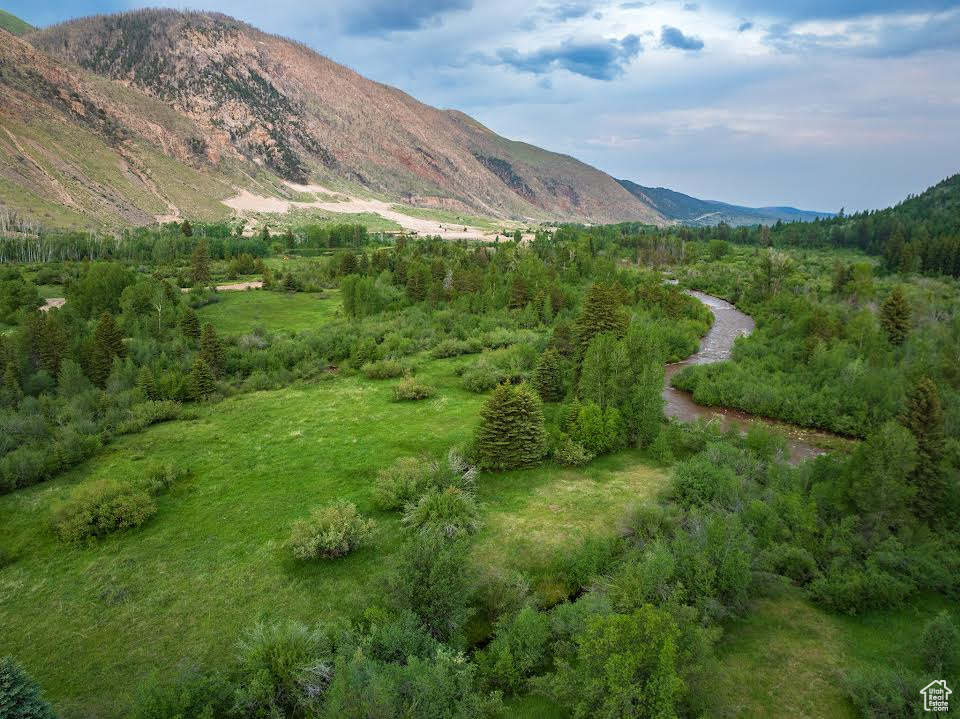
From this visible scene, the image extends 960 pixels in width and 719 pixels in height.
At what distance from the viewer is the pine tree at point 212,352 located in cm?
4469

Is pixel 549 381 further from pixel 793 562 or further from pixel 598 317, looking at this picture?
pixel 793 562

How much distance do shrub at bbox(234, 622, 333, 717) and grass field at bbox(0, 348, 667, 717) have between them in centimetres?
270

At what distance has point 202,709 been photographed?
13938mm

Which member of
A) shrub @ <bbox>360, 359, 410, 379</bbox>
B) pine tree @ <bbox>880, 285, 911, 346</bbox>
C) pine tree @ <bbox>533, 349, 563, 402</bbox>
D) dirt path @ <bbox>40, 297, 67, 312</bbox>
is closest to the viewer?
pine tree @ <bbox>533, 349, 563, 402</bbox>

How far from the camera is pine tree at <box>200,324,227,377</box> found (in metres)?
44.7

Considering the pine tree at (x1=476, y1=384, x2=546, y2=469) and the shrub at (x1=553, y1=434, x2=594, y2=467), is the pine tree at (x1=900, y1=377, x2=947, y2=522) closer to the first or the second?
the shrub at (x1=553, y1=434, x2=594, y2=467)

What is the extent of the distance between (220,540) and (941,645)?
25428mm

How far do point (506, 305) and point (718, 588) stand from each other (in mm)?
56548

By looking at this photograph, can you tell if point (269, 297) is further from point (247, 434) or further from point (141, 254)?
point (247, 434)

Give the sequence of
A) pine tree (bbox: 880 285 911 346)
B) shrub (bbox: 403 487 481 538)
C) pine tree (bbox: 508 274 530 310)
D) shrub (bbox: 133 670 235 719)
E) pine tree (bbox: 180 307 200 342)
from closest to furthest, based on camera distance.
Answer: shrub (bbox: 133 670 235 719)
shrub (bbox: 403 487 481 538)
pine tree (bbox: 880 285 911 346)
pine tree (bbox: 180 307 200 342)
pine tree (bbox: 508 274 530 310)

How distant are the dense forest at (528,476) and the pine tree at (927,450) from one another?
0.32 feet

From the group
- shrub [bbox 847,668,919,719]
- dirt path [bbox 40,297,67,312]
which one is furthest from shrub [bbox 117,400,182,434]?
shrub [bbox 847,668,919,719]

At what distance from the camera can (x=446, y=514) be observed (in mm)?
23969

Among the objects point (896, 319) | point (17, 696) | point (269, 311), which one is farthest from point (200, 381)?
point (896, 319)
